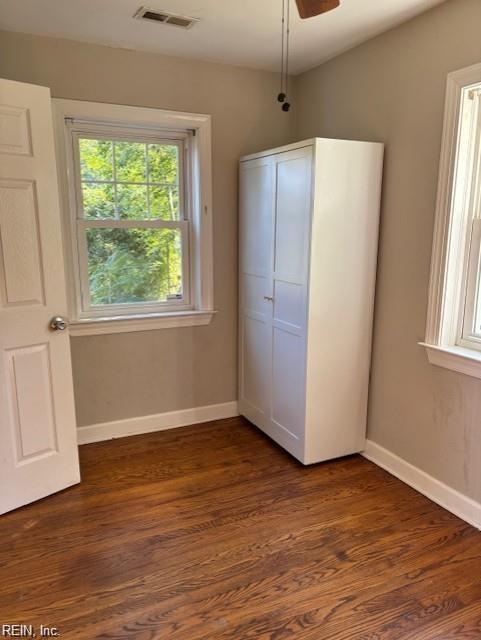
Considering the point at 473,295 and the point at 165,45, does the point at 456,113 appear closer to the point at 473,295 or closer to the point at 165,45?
the point at 473,295

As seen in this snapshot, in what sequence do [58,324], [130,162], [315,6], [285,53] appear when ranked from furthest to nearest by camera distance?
[130,162] < [285,53] < [58,324] < [315,6]

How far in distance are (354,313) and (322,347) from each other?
28 cm

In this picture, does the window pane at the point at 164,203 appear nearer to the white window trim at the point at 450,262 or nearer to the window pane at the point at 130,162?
the window pane at the point at 130,162

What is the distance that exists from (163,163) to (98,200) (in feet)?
1.66

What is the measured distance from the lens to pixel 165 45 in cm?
267

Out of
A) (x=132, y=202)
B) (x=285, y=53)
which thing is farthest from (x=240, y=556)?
(x=285, y=53)

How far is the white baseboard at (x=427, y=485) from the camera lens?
218cm

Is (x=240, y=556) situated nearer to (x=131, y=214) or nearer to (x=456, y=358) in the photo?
(x=456, y=358)

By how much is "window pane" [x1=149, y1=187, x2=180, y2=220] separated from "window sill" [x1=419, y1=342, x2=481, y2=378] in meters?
1.79

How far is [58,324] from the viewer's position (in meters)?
2.29

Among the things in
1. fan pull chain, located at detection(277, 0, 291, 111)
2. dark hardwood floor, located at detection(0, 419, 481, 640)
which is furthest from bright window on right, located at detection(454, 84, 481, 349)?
dark hardwood floor, located at detection(0, 419, 481, 640)

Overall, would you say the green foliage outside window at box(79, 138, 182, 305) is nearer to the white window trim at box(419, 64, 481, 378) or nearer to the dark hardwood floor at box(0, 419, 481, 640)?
the dark hardwood floor at box(0, 419, 481, 640)

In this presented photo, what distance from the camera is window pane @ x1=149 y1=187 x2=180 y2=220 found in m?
3.01

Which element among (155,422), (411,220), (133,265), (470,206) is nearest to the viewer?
(470,206)
